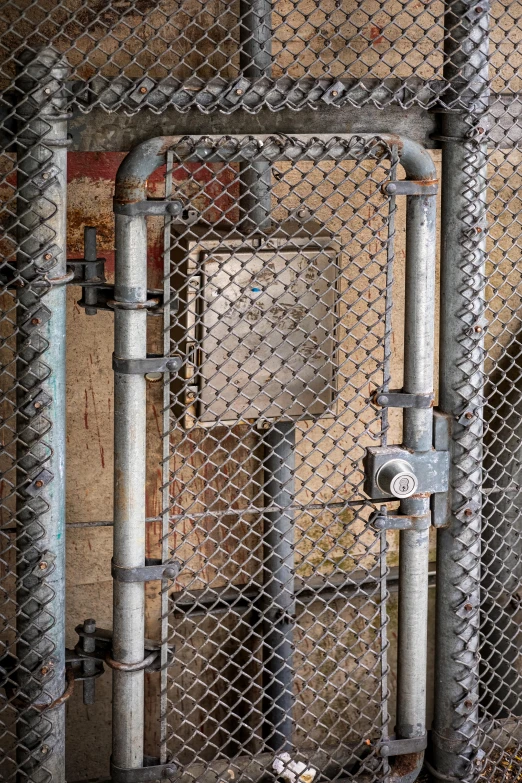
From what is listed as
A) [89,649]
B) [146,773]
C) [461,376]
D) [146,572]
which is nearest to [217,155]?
[461,376]

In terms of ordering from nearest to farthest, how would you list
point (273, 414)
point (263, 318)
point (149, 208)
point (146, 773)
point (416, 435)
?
point (149, 208)
point (146, 773)
point (416, 435)
point (263, 318)
point (273, 414)

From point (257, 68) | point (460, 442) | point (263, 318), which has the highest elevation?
point (257, 68)

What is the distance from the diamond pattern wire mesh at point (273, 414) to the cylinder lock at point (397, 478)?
0.12 m

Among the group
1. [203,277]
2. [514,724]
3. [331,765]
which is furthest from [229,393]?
[514,724]

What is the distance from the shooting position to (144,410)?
3.04 meters

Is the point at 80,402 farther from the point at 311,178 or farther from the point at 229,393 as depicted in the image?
the point at 311,178

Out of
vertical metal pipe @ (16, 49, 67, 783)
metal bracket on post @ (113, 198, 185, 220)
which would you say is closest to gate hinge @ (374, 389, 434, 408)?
metal bracket on post @ (113, 198, 185, 220)

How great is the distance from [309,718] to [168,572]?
2021 millimetres

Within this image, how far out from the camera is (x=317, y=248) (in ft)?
12.2

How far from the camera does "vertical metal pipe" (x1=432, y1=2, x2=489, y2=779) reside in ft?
10.4

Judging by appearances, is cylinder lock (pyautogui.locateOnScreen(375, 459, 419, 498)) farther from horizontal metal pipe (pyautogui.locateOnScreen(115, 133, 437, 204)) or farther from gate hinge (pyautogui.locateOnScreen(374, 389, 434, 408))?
horizontal metal pipe (pyautogui.locateOnScreen(115, 133, 437, 204))

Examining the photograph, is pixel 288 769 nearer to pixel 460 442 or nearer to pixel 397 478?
pixel 397 478

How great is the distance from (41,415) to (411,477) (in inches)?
47.9

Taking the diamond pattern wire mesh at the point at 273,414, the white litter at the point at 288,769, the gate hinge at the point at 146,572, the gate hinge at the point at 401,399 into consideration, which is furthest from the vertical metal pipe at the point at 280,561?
the gate hinge at the point at 146,572
